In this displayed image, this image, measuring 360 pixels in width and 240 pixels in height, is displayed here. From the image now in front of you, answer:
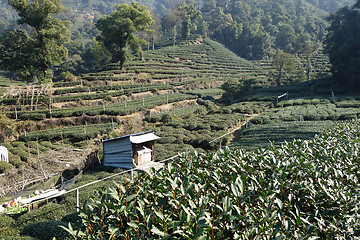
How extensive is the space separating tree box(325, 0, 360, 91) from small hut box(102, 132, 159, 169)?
4247 centimetres

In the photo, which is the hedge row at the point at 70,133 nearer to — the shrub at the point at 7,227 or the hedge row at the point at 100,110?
the hedge row at the point at 100,110

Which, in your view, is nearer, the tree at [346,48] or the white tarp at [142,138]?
the white tarp at [142,138]

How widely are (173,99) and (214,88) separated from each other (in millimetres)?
19864

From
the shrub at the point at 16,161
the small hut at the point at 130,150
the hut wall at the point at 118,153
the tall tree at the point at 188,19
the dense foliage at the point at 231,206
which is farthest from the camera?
the tall tree at the point at 188,19

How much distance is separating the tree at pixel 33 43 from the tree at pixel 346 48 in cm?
4850

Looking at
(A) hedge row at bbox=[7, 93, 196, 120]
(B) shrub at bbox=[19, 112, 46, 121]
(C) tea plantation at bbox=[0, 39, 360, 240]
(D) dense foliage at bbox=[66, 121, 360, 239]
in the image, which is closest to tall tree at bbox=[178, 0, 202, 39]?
(C) tea plantation at bbox=[0, 39, 360, 240]

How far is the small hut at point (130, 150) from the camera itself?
15805mm

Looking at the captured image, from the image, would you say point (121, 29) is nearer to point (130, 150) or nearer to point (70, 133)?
point (70, 133)

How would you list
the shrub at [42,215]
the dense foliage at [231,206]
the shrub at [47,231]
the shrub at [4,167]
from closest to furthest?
1. the dense foliage at [231,206]
2. the shrub at [47,231]
3. the shrub at [42,215]
4. the shrub at [4,167]

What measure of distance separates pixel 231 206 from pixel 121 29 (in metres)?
49.0

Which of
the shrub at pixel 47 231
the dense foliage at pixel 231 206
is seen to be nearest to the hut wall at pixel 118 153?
the shrub at pixel 47 231

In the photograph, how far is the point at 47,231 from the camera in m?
5.41

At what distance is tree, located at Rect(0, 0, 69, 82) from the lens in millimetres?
30984

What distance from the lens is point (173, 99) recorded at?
41.0 meters
